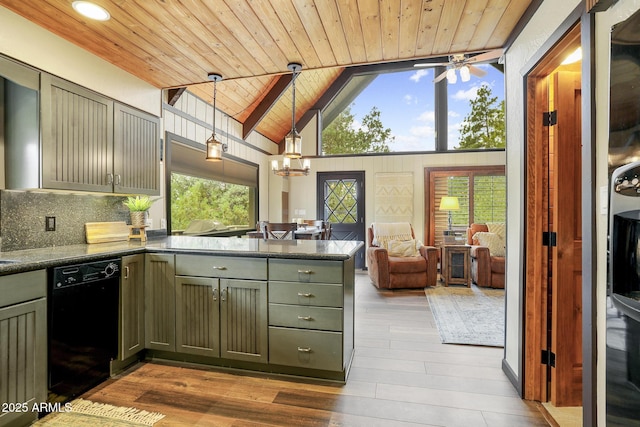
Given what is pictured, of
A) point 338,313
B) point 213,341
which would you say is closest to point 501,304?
point 338,313

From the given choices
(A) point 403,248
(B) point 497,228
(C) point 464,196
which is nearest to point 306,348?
(A) point 403,248

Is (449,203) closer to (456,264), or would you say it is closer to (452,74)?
(456,264)

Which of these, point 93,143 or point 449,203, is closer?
point 93,143

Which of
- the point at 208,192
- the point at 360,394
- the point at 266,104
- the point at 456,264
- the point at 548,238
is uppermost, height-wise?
the point at 266,104

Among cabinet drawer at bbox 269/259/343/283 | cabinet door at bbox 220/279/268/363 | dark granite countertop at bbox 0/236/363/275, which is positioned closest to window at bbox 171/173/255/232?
dark granite countertop at bbox 0/236/363/275

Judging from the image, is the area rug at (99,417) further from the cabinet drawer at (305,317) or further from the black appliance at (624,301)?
the black appliance at (624,301)

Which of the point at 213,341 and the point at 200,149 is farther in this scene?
the point at 200,149

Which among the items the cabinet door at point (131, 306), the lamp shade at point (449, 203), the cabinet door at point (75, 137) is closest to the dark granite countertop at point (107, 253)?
the cabinet door at point (131, 306)

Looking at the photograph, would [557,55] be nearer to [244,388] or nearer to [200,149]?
[244,388]

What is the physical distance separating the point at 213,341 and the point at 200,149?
2805mm

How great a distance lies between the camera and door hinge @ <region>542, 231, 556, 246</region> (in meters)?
1.96

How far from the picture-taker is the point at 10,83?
2.21 meters

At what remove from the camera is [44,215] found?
239cm

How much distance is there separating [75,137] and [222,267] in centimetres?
152
